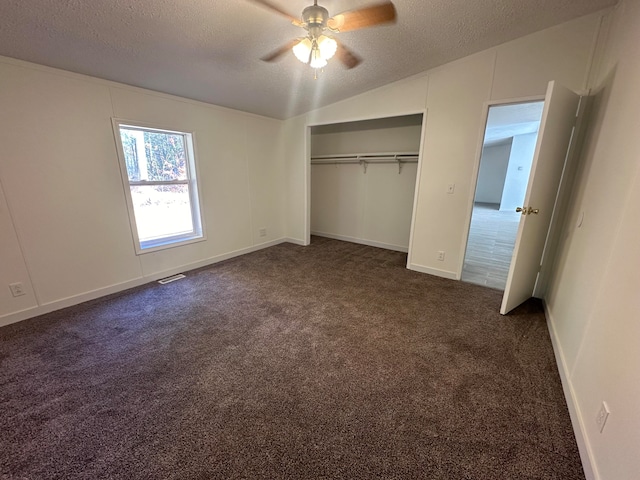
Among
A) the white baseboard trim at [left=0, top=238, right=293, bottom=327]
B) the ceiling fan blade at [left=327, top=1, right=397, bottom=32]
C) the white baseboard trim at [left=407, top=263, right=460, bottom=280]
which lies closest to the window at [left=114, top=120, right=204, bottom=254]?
the white baseboard trim at [left=0, top=238, right=293, bottom=327]

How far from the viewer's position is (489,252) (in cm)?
444

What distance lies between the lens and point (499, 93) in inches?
109

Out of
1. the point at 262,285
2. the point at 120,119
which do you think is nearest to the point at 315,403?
the point at 262,285

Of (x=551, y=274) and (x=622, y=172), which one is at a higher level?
(x=622, y=172)

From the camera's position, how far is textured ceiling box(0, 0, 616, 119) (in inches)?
71.6

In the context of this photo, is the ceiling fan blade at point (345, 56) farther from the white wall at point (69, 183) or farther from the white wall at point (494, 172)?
the white wall at point (494, 172)

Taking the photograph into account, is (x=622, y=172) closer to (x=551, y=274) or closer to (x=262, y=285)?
(x=551, y=274)

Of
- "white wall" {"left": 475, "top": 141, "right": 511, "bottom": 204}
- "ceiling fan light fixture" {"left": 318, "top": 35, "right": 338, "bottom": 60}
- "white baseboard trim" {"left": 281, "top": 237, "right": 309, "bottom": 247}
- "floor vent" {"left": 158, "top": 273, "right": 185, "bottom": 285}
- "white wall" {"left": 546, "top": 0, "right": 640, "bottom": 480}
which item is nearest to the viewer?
"white wall" {"left": 546, "top": 0, "right": 640, "bottom": 480}

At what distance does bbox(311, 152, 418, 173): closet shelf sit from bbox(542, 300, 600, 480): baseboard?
9.84 feet

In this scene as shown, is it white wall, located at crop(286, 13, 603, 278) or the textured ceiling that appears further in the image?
white wall, located at crop(286, 13, 603, 278)

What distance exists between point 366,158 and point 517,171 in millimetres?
8218

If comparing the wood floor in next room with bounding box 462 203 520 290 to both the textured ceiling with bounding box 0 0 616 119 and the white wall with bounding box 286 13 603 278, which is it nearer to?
the white wall with bounding box 286 13 603 278

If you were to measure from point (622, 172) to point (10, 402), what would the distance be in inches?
152

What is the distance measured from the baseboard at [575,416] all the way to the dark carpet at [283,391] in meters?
0.04
